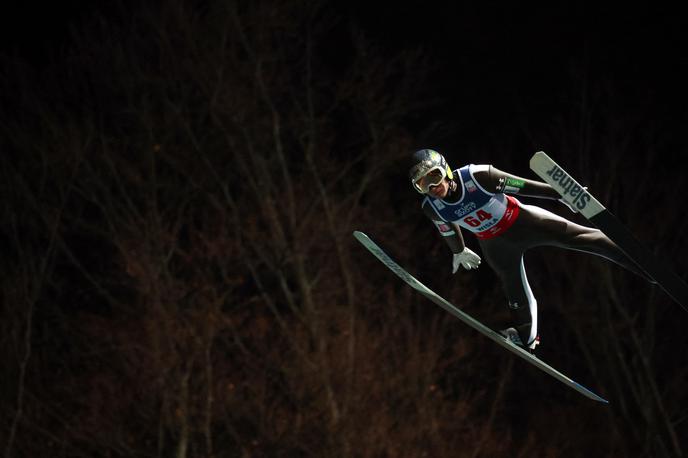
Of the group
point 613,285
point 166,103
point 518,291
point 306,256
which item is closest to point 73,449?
point 306,256

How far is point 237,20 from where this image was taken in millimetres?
18266

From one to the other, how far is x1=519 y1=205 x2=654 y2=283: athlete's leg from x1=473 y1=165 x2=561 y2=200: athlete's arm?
0.99 feet

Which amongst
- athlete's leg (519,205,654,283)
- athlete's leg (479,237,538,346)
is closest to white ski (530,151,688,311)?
athlete's leg (519,205,654,283)

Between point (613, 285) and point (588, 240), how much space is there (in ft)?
36.1

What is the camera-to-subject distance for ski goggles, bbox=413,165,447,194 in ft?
16.2

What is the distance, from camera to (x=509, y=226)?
17.6 ft

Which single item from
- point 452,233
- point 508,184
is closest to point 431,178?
point 508,184

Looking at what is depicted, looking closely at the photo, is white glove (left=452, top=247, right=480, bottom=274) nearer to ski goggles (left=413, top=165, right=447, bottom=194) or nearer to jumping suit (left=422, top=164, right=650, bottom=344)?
jumping suit (left=422, top=164, right=650, bottom=344)

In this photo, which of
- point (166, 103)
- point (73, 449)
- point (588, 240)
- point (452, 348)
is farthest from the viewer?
point (452, 348)

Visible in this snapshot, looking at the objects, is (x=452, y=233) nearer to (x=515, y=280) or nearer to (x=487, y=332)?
(x=515, y=280)

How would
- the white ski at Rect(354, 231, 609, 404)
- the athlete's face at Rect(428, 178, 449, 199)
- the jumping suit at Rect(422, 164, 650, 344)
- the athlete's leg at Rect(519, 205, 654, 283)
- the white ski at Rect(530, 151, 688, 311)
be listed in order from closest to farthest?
the white ski at Rect(530, 151, 688, 311) < the athlete's face at Rect(428, 178, 449, 199) < the jumping suit at Rect(422, 164, 650, 344) < the athlete's leg at Rect(519, 205, 654, 283) < the white ski at Rect(354, 231, 609, 404)

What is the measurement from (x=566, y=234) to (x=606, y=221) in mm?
447

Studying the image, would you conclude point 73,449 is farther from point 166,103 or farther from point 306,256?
point 166,103

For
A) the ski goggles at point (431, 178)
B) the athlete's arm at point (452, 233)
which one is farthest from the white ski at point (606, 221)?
the athlete's arm at point (452, 233)
